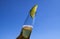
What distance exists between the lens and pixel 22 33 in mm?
2289

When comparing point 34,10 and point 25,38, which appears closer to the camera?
point 25,38

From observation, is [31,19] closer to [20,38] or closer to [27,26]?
[27,26]

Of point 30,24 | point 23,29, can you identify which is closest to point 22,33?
point 23,29

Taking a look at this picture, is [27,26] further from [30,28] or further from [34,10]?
[34,10]

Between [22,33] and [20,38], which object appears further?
[22,33]

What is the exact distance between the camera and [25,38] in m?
2.16

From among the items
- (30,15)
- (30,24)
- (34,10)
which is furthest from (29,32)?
(34,10)

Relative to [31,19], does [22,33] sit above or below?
below

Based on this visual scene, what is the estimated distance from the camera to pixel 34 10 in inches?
92.4

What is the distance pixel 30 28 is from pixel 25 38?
275 mm

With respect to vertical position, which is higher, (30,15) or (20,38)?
(30,15)

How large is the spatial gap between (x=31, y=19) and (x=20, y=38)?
52 centimetres

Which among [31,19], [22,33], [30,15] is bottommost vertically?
[22,33]

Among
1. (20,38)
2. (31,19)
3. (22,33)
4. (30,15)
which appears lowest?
(20,38)
